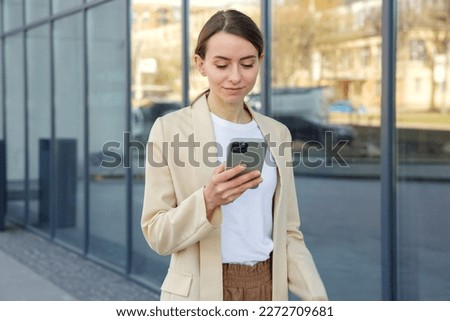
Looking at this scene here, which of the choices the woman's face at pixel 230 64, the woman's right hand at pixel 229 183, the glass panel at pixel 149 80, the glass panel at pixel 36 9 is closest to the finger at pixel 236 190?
the woman's right hand at pixel 229 183

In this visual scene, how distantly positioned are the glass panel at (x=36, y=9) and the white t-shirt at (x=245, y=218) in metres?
8.29

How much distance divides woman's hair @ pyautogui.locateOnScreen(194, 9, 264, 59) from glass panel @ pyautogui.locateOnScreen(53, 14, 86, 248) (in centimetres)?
714

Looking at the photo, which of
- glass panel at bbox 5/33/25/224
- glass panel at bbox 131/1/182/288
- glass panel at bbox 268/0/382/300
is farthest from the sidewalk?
glass panel at bbox 268/0/382/300

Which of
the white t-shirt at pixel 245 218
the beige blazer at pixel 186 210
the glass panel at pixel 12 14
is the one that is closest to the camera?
the beige blazer at pixel 186 210

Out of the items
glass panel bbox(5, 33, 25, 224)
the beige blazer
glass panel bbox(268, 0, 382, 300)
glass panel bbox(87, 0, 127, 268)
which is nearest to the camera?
the beige blazer

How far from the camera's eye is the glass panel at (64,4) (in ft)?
29.1

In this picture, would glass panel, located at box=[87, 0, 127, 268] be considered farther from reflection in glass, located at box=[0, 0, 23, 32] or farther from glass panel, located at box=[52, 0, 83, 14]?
reflection in glass, located at box=[0, 0, 23, 32]

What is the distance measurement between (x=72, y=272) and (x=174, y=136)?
20.7 feet

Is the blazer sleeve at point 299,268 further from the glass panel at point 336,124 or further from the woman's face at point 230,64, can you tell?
the glass panel at point 336,124

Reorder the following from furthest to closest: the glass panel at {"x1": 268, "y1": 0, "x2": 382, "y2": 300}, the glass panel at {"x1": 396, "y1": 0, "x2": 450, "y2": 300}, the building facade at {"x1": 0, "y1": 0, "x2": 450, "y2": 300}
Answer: the glass panel at {"x1": 268, "y1": 0, "x2": 382, "y2": 300}
the building facade at {"x1": 0, "y1": 0, "x2": 450, "y2": 300}
the glass panel at {"x1": 396, "y1": 0, "x2": 450, "y2": 300}

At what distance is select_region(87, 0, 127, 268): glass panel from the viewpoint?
7.82 meters

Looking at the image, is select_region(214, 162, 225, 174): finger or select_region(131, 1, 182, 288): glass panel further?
select_region(131, 1, 182, 288): glass panel

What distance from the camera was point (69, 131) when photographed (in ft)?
30.6
